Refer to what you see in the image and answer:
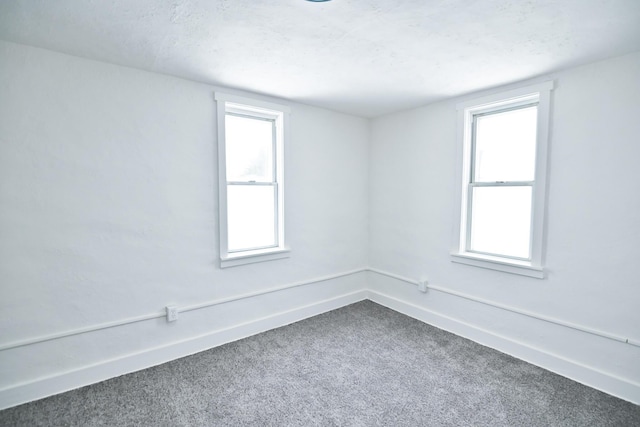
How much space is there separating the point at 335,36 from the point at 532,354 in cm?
293

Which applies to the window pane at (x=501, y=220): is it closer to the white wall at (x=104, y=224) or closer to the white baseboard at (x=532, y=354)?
the white baseboard at (x=532, y=354)

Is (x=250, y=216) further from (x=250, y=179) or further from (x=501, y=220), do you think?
(x=501, y=220)

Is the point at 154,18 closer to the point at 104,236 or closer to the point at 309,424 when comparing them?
the point at 104,236

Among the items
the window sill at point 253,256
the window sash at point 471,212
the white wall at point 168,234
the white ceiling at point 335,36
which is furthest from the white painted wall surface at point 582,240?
the window sill at point 253,256

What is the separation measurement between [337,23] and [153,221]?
2.03 m

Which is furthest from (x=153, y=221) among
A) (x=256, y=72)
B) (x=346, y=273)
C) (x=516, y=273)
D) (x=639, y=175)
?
(x=639, y=175)

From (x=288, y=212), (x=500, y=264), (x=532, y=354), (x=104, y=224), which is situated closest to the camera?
(x=104, y=224)

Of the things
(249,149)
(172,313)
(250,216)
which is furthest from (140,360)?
(249,149)

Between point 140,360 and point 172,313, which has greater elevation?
point 172,313

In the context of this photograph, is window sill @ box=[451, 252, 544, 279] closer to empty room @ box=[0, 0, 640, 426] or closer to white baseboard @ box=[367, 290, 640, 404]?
empty room @ box=[0, 0, 640, 426]

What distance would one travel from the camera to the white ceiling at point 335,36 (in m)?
1.65

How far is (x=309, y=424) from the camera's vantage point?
193cm

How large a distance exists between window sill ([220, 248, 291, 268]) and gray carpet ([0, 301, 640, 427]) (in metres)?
0.76

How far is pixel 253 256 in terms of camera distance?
123 inches
